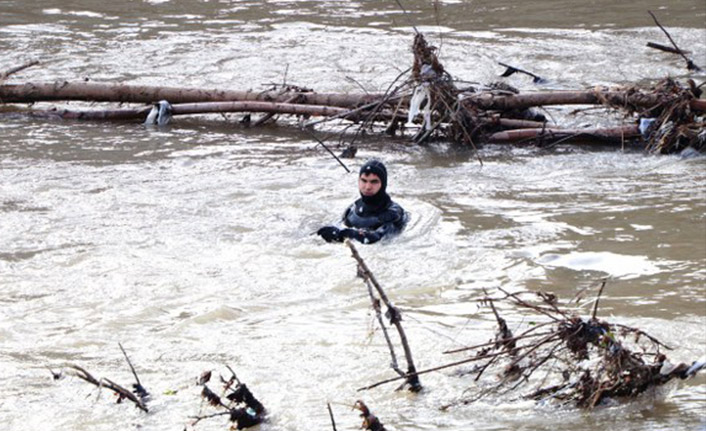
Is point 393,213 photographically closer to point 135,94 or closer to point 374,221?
point 374,221

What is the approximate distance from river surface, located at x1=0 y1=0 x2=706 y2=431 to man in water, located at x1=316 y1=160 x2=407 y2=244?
8.1 inches

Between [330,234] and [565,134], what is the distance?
4740 millimetres

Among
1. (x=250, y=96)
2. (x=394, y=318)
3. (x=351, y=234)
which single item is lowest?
(x=351, y=234)

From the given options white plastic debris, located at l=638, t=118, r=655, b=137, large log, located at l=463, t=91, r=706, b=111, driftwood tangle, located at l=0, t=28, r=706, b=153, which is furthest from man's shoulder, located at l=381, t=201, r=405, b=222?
white plastic debris, located at l=638, t=118, r=655, b=137

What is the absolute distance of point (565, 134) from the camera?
1410 cm

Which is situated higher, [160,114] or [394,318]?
[394,318]

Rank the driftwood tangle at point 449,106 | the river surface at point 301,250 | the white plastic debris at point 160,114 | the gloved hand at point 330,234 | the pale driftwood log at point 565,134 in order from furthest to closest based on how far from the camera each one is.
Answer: the white plastic debris at point 160,114 → the pale driftwood log at point 565,134 → the driftwood tangle at point 449,106 → the gloved hand at point 330,234 → the river surface at point 301,250

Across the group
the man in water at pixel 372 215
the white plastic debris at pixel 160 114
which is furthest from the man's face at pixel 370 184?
the white plastic debris at pixel 160 114

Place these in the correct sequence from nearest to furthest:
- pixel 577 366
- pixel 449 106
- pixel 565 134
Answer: pixel 577 366
pixel 449 106
pixel 565 134

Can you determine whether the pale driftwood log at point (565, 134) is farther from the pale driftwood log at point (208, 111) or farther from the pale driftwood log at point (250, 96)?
the pale driftwood log at point (208, 111)

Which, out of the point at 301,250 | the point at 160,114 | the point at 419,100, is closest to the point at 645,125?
the point at 419,100

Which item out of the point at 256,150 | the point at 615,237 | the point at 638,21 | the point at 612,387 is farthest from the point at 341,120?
the point at 612,387

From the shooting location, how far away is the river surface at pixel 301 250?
6.75 meters

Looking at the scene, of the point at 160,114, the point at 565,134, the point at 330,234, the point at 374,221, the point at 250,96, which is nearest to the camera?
the point at 330,234
